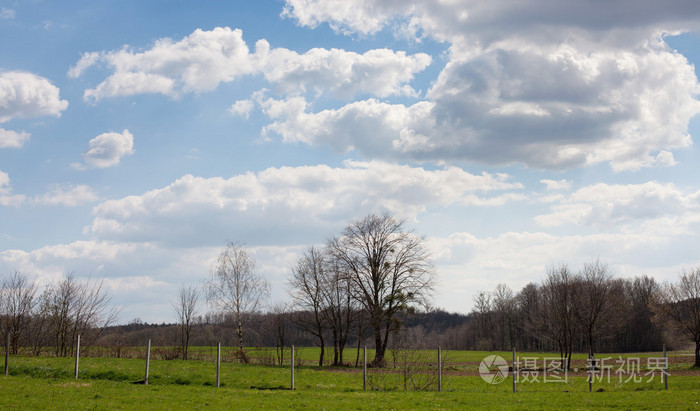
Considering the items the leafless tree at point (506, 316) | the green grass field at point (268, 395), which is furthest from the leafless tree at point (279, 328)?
the leafless tree at point (506, 316)

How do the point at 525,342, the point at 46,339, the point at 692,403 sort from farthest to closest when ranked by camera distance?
1. the point at 525,342
2. the point at 46,339
3. the point at 692,403

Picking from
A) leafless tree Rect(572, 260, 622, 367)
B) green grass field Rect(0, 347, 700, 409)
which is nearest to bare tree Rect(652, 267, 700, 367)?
leafless tree Rect(572, 260, 622, 367)

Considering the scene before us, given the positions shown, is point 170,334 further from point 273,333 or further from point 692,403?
point 692,403

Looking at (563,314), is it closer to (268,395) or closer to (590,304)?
(590,304)

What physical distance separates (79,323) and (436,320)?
113 metres

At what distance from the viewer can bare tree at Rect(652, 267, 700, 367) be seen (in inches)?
1505

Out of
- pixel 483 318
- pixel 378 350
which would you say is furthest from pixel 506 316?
pixel 378 350

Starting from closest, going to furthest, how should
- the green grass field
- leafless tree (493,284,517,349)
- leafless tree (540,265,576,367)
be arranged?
the green grass field
leafless tree (540,265,576,367)
leafless tree (493,284,517,349)

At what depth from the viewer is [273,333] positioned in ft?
139

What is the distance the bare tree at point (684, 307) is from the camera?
A: 38.2 m

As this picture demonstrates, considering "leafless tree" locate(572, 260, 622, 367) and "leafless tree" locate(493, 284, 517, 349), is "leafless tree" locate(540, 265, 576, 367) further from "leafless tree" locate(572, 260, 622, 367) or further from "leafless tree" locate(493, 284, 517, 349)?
"leafless tree" locate(493, 284, 517, 349)

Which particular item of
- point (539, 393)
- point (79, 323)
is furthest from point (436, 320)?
point (539, 393)

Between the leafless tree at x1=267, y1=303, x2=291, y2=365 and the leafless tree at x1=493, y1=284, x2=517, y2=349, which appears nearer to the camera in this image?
the leafless tree at x1=267, y1=303, x2=291, y2=365

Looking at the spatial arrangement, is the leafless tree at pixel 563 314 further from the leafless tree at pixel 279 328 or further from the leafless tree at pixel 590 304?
the leafless tree at pixel 279 328
